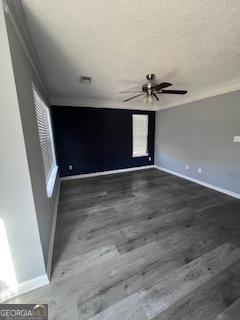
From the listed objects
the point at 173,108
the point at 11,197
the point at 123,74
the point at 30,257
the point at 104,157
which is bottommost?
the point at 30,257

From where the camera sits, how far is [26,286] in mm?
1313

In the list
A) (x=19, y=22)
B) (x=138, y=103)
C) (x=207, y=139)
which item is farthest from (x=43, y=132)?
(x=207, y=139)

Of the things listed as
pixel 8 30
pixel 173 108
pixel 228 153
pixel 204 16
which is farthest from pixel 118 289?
pixel 173 108

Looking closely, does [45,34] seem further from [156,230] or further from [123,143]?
[123,143]

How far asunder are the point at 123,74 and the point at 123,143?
101 inches

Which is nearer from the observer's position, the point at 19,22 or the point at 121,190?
the point at 19,22

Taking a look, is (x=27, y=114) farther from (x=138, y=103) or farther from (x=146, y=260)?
(x=138, y=103)

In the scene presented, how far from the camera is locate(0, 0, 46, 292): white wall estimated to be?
1006 mm

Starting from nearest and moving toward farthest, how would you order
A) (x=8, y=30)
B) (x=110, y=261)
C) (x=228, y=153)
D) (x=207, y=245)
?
(x=8, y=30) → (x=110, y=261) → (x=207, y=245) → (x=228, y=153)

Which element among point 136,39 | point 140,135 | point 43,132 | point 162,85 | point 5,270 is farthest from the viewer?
point 140,135

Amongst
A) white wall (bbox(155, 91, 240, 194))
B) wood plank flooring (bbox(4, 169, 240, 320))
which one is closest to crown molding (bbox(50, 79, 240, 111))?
white wall (bbox(155, 91, 240, 194))

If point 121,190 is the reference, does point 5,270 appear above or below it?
above

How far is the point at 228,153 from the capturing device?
311 centimetres

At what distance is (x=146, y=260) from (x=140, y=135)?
4.08 m
